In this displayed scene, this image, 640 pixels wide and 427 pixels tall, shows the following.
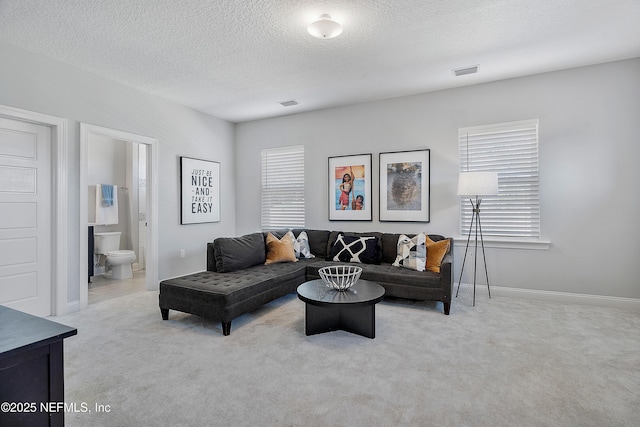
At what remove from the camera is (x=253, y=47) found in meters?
3.16

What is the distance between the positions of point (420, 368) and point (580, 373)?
106 cm

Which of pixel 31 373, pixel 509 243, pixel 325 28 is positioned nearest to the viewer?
pixel 31 373

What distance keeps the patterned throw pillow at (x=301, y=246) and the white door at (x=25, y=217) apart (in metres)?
2.81

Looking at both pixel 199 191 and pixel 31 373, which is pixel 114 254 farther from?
pixel 31 373

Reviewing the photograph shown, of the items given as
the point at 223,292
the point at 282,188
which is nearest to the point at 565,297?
the point at 223,292

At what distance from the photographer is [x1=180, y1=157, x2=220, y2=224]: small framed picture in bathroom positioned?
5008 mm

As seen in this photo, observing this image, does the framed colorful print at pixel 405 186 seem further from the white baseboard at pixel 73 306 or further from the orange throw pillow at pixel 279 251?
the white baseboard at pixel 73 306

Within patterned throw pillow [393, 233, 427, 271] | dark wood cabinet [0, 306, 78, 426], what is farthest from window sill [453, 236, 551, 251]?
dark wood cabinet [0, 306, 78, 426]

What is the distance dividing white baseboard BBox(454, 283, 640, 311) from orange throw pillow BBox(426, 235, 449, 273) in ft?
2.91

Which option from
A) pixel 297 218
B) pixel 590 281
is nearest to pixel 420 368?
pixel 590 281

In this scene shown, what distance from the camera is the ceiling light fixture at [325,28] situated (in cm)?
264

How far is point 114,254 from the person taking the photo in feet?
17.0

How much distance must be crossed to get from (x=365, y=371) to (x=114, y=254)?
4.64 m

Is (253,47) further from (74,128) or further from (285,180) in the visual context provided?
(285,180)
